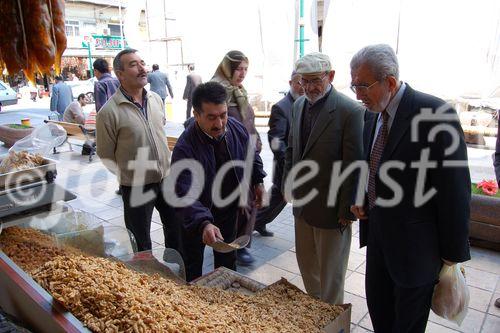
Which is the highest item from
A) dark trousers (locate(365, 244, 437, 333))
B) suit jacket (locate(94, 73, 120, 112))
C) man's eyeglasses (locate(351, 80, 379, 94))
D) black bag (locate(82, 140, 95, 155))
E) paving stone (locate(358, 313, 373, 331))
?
man's eyeglasses (locate(351, 80, 379, 94))

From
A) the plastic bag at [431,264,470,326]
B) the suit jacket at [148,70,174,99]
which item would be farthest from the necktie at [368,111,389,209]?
the suit jacket at [148,70,174,99]

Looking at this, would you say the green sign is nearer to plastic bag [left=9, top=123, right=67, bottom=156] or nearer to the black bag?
the black bag

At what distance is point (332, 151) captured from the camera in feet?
7.80

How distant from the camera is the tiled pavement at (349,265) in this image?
2.70m

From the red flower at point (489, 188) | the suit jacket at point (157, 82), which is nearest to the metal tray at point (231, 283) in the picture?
the red flower at point (489, 188)

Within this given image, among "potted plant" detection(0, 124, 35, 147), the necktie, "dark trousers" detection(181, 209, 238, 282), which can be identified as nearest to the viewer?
the necktie

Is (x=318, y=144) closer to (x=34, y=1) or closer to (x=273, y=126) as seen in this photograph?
(x=273, y=126)

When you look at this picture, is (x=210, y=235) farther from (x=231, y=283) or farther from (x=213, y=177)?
(x=213, y=177)

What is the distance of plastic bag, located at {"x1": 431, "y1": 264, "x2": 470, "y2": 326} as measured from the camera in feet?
5.91

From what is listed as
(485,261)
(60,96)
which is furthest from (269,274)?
(60,96)

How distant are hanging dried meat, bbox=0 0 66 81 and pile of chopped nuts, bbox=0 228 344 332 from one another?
752 mm

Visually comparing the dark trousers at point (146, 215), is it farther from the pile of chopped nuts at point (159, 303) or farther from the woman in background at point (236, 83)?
the pile of chopped nuts at point (159, 303)

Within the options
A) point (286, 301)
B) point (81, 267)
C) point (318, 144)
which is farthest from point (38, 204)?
point (318, 144)

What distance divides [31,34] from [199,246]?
1711 mm
